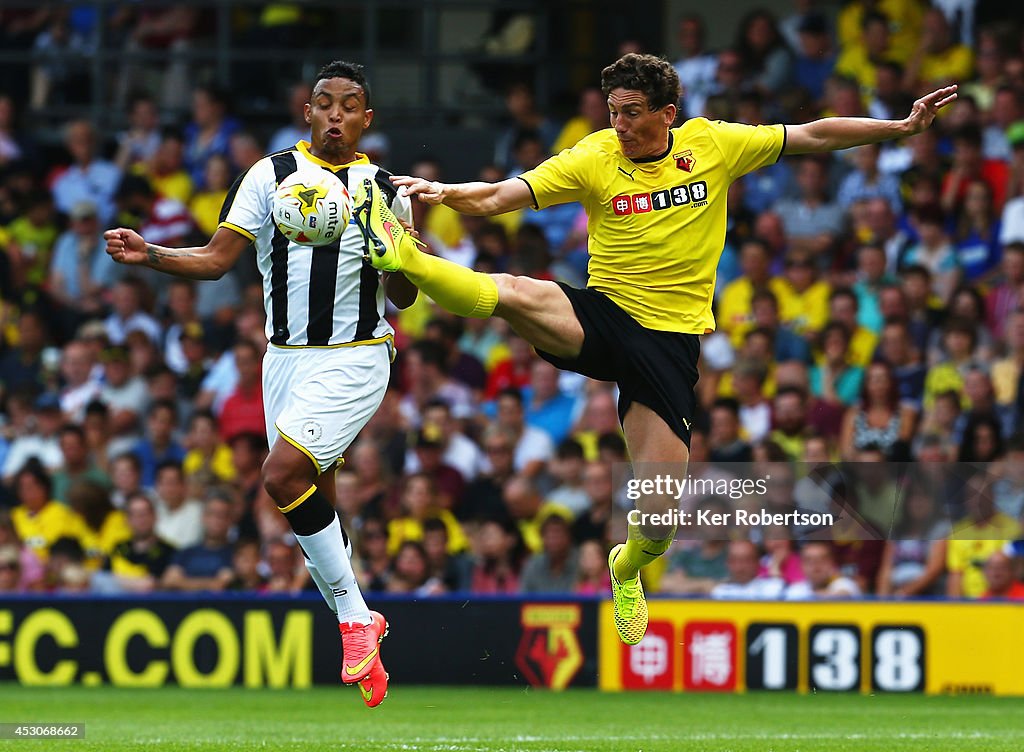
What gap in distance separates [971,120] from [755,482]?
439cm

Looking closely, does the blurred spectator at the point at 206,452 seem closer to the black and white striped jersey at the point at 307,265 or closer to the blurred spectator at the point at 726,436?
the blurred spectator at the point at 726,436

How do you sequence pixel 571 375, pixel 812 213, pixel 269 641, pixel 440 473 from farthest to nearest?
pixel 812 213
pixel 571 375
pixel 440 473
pixel 269 641

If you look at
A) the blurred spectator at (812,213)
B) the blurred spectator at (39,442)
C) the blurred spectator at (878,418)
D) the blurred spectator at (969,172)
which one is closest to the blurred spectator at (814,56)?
the blurred spectator at (812,213)

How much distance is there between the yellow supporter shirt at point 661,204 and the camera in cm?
979

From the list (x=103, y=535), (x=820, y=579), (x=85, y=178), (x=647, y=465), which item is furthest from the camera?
(x=85, y=178)

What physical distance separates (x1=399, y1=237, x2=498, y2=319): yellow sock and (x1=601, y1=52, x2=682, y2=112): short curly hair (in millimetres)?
1262

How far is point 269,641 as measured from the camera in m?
14.2

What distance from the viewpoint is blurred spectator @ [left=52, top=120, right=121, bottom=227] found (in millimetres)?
19406

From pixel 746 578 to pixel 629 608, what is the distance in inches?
Answer: 140

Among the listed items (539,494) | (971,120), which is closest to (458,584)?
(539,494)

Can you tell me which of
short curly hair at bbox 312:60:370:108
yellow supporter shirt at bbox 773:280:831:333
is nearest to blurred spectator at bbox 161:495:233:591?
yellow supporter shirt at bbox 773:280:831:333

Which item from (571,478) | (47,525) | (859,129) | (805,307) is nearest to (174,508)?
(47,525)

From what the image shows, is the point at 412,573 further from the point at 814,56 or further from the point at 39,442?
the point at 814,56

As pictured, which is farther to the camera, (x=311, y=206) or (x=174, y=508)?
(x=174, y=508)
